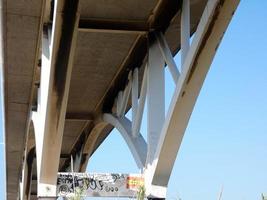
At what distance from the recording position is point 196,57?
12609 millimetres

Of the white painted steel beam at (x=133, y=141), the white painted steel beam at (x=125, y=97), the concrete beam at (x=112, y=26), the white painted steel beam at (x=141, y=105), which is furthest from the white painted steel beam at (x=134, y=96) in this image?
the concrete beam at (x=112, y=26)

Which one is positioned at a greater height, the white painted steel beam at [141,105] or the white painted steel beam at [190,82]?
the white painted steel beam at [141,105]

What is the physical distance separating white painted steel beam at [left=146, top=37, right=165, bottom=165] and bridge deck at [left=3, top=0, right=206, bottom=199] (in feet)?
2.81

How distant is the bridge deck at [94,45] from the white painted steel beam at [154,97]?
0.86 meters

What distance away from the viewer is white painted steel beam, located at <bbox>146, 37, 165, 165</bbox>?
16.2m

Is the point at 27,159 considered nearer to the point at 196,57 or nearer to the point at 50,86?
the point at 50,86

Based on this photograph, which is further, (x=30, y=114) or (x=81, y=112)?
(x=81, y=112)

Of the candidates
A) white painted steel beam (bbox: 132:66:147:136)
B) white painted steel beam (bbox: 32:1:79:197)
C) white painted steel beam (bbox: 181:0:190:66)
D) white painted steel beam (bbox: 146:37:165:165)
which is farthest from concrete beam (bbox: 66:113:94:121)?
white painted steel beam (bbox: 181:0:190:66)

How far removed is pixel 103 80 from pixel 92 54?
3.02 meters

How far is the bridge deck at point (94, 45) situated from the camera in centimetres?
1495

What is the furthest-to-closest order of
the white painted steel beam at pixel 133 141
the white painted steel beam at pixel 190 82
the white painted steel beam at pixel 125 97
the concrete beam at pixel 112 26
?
the white painted steel beam at pixel 125 97 < the white painted steel beam at pixel 133 141 < the concrete beam at pixel 112 26 < the white painted steel beam at pixel 190 82

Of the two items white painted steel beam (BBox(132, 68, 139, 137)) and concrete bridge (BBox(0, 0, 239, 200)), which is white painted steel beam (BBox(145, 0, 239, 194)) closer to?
concrete bridge (BBox(0, 0, 239, 200))

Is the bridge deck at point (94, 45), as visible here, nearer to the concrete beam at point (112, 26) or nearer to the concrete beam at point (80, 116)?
the concrete beam at point (112, 26)

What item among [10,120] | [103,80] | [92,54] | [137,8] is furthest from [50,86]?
[10,120]
